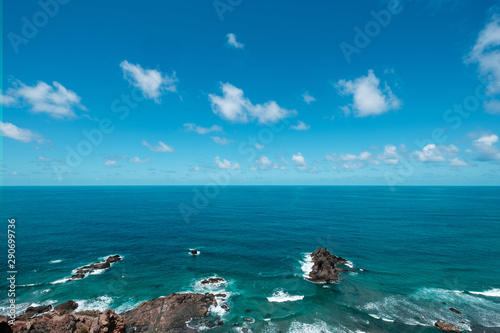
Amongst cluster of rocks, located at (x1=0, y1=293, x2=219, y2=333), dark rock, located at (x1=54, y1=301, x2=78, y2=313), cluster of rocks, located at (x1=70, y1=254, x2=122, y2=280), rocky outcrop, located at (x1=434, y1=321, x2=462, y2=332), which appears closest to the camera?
cluster of rocks, located at (x1=0, y1=293, x2=219, y2=333)

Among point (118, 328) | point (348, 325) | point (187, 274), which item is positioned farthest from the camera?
point (187, 274)

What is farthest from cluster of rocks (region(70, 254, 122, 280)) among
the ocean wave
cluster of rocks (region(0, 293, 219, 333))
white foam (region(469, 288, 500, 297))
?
white foam (region(469, 288, 500, 297))

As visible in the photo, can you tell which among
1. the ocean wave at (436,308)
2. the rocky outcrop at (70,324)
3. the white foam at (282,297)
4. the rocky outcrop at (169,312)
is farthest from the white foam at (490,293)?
the rocky outcrop at (70,324)

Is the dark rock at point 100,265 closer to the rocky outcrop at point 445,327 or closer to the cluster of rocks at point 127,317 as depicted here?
the cluster of rocks at point 127,317

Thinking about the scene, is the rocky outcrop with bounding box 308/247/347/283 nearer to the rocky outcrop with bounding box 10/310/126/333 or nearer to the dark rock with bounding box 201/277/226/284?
the dark rock with bounding box 201/277/226/284

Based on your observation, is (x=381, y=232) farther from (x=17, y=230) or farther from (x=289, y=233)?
(x=17, y=230)

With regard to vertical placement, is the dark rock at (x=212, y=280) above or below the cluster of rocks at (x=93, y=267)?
below

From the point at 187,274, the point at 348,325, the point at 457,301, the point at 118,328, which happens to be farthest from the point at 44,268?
the point at 457,301
